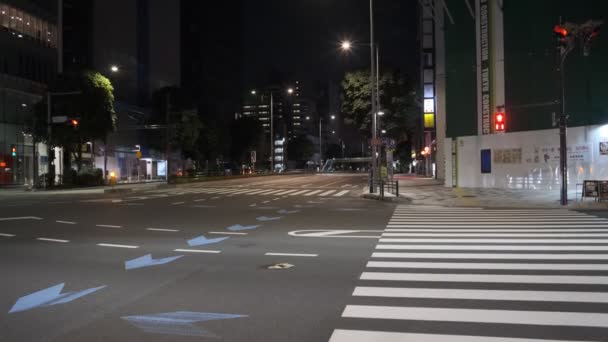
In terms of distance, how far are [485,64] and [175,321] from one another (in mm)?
30335

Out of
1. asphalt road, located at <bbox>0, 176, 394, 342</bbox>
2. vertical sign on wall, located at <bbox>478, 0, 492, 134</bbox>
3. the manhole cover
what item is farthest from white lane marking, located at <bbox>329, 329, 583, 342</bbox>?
vertical sign on wall, located at <bbox>478, 0, 492, 134</bbox>

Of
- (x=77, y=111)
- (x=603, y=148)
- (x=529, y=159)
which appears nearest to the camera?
(x=603, y=148)

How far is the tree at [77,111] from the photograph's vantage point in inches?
1560

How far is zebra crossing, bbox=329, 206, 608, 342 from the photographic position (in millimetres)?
4922

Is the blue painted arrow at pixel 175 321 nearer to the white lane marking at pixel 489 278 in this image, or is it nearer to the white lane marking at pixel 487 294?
the white lane marking at pixel 487 294

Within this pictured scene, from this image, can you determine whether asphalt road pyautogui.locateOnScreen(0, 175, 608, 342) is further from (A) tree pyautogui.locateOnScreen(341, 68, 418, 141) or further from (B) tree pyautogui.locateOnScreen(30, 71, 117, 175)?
(B) tree pyautogui.locateOnScreen(30, 71, 117, 175)

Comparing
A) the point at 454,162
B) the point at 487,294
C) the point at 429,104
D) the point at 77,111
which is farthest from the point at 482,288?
the point at 429,104

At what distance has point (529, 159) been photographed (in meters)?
28.8

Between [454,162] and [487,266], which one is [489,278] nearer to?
[487,266]

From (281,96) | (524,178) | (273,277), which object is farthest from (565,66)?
(281,96)

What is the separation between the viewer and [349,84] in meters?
40.3

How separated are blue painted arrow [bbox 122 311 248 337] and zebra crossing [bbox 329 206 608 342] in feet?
4.70

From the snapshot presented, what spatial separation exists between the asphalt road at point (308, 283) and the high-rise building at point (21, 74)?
122ft

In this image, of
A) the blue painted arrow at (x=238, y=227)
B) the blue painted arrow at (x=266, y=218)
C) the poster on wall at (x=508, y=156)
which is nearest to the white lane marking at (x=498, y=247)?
the blue painted arrow at (x=238, y=227)
